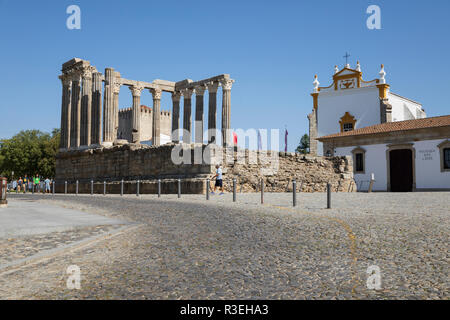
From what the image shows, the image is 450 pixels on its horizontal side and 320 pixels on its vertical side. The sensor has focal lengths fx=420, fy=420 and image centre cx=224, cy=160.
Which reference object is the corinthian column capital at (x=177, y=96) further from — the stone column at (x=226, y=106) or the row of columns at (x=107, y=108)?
the stone column at (x=226, y=106)

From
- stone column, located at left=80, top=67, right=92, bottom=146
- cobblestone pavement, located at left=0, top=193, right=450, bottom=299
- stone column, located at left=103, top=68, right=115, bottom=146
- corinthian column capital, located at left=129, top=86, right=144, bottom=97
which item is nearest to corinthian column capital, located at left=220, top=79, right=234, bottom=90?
corinthian column capital, located at left=129, top=86, right=144, bottom=97

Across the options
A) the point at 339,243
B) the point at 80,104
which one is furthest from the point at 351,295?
the point at 80,104

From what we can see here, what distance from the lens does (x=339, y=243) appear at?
6.17 meters

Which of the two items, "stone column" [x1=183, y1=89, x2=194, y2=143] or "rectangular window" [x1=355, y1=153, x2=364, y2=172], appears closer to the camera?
"rectangular window" [x1=355, y1=153, x2=364, y2=172]

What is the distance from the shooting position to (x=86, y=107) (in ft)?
115

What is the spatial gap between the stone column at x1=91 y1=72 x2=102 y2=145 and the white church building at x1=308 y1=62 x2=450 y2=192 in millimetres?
19043

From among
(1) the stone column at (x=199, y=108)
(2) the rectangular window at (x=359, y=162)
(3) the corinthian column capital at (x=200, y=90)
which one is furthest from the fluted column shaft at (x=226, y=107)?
(2) the rectangular window at (x=359, y=162)

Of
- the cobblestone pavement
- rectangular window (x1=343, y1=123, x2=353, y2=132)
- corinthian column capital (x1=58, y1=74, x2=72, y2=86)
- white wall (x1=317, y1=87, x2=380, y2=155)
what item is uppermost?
corinthian column capital (x1=58, y1=74, x2=72, y2=86)

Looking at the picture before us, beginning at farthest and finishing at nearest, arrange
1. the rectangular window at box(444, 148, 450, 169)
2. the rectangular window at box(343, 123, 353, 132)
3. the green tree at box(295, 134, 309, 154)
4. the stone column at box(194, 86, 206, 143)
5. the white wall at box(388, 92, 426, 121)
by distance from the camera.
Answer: the green tree at box(295, 134, 309, 154)
the white wall at box(388, 92, 426, 121)
the rectangular window at box(343, 123, 353, 132)
the stone column at box(194, 86, 206, 143)
the rectangular window at box(444, 148, 450, 169)

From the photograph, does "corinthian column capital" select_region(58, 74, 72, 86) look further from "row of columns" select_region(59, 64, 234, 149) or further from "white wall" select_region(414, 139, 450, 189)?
"white wall" select_region(414, 139, 450, 189)

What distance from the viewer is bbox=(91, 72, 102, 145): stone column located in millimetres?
34156

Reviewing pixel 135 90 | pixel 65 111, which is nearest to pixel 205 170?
pixel 135 90

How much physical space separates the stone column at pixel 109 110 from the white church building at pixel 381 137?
1792cm
